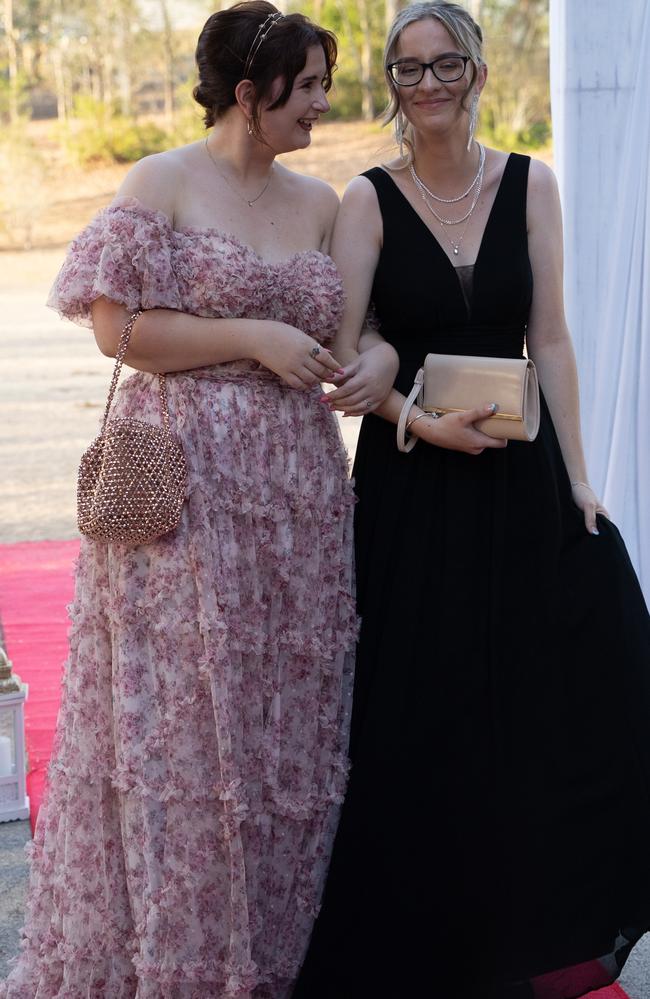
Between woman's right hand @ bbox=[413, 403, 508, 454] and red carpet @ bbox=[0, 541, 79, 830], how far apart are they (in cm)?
178

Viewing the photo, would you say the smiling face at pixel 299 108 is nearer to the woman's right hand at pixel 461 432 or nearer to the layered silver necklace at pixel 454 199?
the layered silver necklace at pixel 454 199

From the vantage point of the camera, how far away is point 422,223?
2439mm

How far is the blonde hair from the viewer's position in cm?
231

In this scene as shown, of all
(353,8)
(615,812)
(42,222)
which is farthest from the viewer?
(353,8)

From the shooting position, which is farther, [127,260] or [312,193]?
[312,193]

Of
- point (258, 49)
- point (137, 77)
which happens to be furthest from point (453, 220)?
point (137, 77)

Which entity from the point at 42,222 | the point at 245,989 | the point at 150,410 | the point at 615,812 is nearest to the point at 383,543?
the point at 150,410

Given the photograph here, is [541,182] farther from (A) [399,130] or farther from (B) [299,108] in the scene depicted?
(B) [299,108]

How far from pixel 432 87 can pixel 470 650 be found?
1047 millimetres

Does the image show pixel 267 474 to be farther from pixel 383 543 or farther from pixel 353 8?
pixel 353 8

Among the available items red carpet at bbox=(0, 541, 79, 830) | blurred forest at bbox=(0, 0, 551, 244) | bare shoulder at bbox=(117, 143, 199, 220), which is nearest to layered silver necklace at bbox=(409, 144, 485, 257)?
bare shoulder at bbox=(117, 143, 199, 220)

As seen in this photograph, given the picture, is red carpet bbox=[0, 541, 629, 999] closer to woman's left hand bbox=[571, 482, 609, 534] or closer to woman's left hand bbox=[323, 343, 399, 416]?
woman's left hand bbox=[571, 482, 609, 534]

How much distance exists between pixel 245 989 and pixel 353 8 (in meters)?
23.3

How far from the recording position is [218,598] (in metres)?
2.25
